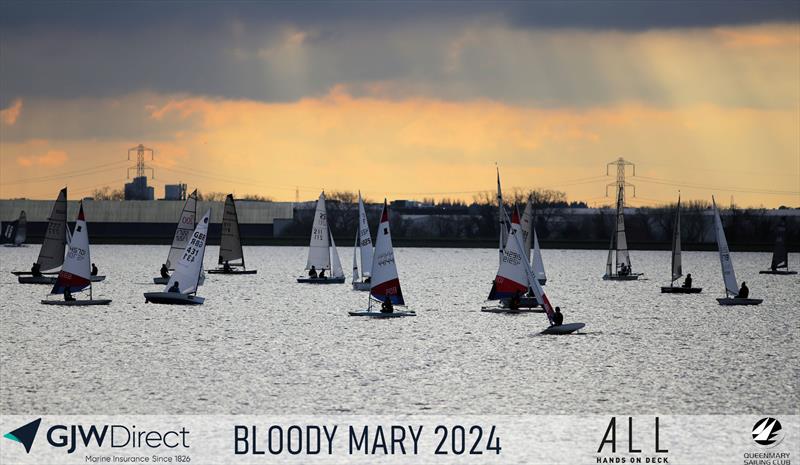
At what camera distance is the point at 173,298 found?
58.6 meters

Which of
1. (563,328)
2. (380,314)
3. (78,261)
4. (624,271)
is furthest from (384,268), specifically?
(624,271)

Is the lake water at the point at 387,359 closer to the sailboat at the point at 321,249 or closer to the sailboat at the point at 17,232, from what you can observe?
the sailboat at the point at 321,249

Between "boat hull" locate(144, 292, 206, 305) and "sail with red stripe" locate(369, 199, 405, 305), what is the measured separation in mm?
11449

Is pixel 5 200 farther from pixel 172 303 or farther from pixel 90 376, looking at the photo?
pixel 90 376

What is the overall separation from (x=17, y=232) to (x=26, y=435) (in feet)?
408

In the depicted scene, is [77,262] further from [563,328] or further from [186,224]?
[563,328]

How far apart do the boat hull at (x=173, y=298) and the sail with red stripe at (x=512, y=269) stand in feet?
49.2

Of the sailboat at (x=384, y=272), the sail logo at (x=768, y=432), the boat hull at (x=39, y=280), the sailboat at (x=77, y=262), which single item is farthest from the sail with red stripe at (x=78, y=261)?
the sail logo at (x=768, y=432)

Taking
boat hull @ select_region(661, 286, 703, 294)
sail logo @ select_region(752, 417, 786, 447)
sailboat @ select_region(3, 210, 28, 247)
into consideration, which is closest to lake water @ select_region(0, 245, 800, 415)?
sail logo @ select_region(752, 417, 786, 447)

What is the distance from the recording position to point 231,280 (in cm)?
9088

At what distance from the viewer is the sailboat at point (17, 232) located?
13750cm

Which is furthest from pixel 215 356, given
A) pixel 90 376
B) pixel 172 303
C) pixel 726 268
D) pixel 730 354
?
pixel 726 268

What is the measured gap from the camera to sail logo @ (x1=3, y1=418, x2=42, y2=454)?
869 inches

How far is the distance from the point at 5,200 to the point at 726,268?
6071 inches
